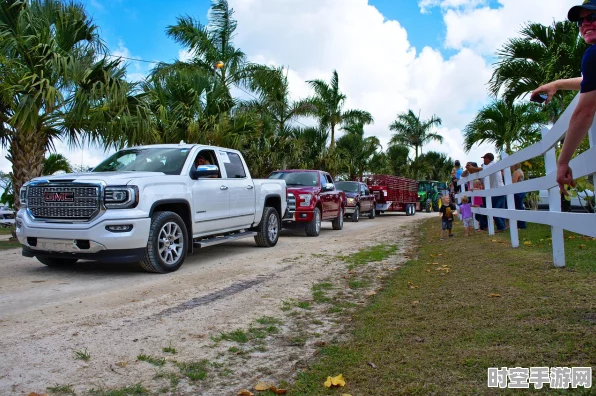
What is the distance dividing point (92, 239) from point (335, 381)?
14.7 feet

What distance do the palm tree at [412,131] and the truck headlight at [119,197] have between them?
43798 millimetres

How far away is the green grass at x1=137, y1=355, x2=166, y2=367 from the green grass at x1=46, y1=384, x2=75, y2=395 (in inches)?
20.9

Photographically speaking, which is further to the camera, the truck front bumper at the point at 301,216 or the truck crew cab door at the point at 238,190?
the truck front bumper at the point at 301,216

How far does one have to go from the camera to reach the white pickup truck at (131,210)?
20.9ft

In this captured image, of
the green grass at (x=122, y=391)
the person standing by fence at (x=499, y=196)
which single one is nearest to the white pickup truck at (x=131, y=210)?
the green grass at (x=122, y=391)

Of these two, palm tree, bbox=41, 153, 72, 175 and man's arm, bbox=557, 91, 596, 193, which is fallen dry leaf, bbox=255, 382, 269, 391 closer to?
man's arm, bbox=557, 91, 596, 193

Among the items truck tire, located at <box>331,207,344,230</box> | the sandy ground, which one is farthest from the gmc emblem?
truck tire, located at <box>331,207,344,230</box>

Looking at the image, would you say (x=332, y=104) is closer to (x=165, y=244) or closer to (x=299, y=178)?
(x=299, y=178)

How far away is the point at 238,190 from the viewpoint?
8930 mm

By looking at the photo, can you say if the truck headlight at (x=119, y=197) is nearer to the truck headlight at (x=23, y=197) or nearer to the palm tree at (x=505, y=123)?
the truck headlight at (x=23, y=197)

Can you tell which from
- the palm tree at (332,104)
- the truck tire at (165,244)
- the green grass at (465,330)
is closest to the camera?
the green grass at (465,330)

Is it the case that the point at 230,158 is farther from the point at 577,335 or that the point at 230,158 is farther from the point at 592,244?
the point at 577,335

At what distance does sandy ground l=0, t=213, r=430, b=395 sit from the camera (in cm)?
311

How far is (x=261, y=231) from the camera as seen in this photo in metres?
10.0
